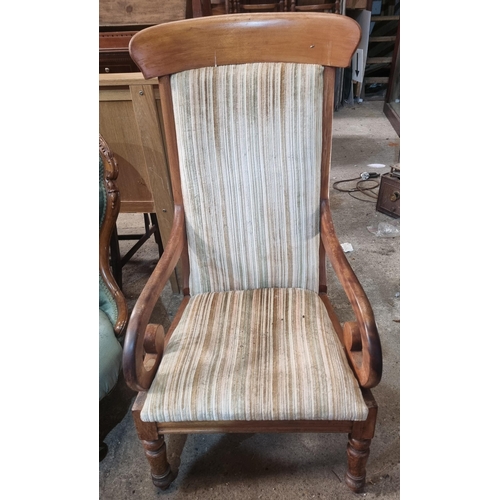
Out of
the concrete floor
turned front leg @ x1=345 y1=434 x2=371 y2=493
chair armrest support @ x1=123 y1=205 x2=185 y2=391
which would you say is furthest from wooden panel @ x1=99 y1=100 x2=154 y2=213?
turned front leg @ x1=345 y1=434 x2=371 y2=493

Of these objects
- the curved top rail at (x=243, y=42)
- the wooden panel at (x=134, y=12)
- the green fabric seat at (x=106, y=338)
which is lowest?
the green fabric seat at (x=106, y=338)

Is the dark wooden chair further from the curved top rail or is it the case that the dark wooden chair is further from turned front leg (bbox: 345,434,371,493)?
turned front leg (bbox: 345,434,371,493)

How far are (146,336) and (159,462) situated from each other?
1.25 ft

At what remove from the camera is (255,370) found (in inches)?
37.1

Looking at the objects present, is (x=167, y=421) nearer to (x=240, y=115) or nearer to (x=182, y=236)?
(x=182, y=236)

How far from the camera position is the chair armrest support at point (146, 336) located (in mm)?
860

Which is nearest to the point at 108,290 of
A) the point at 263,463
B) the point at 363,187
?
the point at 263,463

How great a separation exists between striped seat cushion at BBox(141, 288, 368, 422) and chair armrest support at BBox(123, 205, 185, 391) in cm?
3

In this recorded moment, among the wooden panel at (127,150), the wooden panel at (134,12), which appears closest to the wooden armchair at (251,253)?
the wooden panel at (127,150)

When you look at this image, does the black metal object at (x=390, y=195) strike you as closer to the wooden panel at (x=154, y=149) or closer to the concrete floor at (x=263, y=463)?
the concrete floor at (x=263, y=463)

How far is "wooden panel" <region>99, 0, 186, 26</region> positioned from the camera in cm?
267

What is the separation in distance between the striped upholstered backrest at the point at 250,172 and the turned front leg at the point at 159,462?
445 millimetres

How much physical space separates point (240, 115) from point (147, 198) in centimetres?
74

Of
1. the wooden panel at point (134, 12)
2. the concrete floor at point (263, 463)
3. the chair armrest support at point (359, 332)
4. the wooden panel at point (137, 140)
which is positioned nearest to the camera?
the chair armrest support at point (359, 332)
